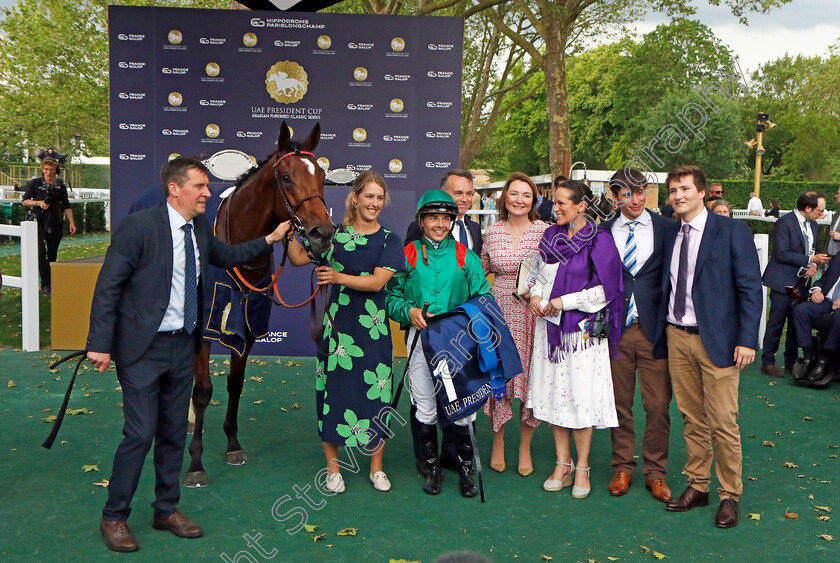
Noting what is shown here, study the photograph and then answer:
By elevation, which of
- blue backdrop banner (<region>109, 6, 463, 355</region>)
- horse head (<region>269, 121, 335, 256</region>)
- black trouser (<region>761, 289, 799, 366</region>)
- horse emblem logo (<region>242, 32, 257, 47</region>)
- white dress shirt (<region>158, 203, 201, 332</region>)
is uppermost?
horse emblem logo (<region>242, 32, 257, 47</region>)

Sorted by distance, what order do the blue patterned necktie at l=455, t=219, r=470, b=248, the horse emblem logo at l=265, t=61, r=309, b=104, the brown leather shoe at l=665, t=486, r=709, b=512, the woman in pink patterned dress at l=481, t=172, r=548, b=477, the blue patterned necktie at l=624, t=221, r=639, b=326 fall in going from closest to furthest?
the brown leather shoe at l=665, t=486, r=709, b=512
the blue patterned necktie at l=624, t=221, r=639, b=326
the woman in pink patterned dress at l=481, t=172, r=548, b=477
the blue patterned necktie at l=455, t=219, r=470, b=248
the horse emblem logo at l=265, t=61, r=309, b=104

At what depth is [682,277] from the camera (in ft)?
14.7

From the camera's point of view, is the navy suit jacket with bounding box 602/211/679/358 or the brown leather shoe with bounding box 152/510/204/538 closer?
the brown leather shoe with bounding box 152/510/204/538

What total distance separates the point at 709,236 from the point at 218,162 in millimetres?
5891

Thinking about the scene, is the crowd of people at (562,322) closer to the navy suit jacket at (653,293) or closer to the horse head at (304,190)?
the navy suit jacket at (653,293)

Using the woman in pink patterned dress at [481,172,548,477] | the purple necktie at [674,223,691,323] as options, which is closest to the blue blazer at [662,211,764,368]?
the purple necktie at [674,223,691,323]

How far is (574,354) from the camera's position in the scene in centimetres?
475

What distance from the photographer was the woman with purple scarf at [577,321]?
466 centimetres

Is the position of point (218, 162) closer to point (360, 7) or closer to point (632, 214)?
point (632, 214)

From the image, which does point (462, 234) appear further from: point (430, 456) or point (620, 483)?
point (620, 483)

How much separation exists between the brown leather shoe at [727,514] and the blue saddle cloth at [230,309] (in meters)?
3.13

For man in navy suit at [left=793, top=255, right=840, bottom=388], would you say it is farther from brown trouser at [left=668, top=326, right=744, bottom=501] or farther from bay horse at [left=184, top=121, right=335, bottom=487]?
bay horse at [left=184, top=121, right=335, bottom=487]

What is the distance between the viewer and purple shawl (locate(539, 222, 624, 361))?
15.3ft

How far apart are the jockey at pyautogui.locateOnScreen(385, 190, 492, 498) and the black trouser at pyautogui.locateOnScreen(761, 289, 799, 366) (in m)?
5.21
